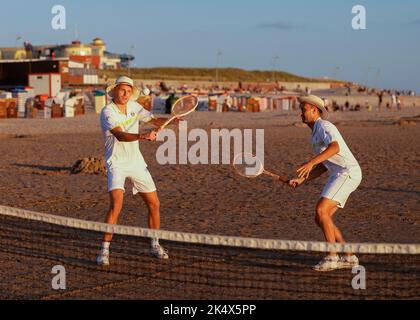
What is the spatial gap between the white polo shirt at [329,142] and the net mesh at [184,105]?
1769 millimetres

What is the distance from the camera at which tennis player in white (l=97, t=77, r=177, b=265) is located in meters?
7.66

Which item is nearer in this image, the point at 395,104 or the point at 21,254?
the point at 21,254

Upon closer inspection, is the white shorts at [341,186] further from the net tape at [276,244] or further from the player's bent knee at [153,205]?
the player's bent knee at [153,205]

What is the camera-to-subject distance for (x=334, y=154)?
7078mm

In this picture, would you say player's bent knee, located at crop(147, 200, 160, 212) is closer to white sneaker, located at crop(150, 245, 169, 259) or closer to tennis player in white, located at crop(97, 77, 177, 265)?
tennis player in white, located at crop(97, 77, 177, 265)

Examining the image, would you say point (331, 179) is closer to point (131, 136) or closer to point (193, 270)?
point (193, 270)

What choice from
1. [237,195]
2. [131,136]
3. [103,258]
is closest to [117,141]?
[131,136]

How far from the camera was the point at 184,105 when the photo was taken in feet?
28.8

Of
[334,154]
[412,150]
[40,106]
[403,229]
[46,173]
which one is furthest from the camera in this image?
[40,106]

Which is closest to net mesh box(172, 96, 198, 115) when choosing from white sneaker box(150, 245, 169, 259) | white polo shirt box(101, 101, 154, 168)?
white polo shirt box(101, 101, 154, 168)

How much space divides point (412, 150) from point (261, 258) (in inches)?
569

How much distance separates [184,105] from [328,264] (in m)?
2.57
